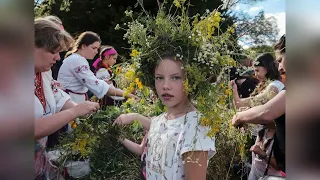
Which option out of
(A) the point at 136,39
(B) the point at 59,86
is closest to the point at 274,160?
(A) the point at 136,39

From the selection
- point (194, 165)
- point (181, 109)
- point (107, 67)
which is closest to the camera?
point (194, 165)

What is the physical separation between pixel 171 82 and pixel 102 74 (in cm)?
43

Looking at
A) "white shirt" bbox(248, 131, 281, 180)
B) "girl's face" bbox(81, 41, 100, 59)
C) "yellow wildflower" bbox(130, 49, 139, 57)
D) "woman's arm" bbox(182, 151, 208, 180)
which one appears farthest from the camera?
"girl's face" bbox(81, 41, 100, 59)

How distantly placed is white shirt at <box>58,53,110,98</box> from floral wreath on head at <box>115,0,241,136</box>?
0.98 feet

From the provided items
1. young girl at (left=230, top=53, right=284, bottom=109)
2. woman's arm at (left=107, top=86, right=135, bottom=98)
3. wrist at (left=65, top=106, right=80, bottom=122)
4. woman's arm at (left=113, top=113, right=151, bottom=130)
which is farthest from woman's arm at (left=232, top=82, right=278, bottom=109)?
wrist at (left=65, top=106, right=80, bottom=122)

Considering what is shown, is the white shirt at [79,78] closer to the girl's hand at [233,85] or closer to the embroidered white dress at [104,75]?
the embroidered white dress at [104,75]

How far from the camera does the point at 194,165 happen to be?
1354 millimetres

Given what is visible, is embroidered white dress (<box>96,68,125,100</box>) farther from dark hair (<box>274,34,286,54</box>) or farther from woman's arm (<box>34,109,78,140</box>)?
dark hair (<box>274,34,286,54</box>)

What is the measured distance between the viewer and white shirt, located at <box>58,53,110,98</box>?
5.52ft

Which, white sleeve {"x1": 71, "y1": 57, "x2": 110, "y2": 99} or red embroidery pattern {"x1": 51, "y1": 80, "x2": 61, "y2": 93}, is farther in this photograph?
white sleeve {"x1": 71, "y1": 57, "x2": 110, "y2": 99}

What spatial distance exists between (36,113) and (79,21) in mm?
444

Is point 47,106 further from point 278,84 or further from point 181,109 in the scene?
point 278,84

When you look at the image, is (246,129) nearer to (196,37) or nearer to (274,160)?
(274,160)

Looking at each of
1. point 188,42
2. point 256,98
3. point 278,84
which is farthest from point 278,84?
point 188,42
